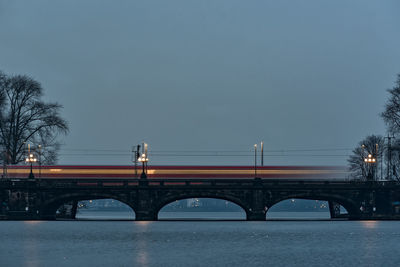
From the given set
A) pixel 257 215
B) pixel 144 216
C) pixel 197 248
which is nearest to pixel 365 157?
pixel 257 215

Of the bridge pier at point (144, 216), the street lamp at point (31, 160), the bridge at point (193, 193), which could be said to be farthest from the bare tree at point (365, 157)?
the street lamp at point (31, 160)

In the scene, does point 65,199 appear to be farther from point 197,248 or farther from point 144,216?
point 197,248

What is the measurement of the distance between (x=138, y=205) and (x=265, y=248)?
37.5 meters

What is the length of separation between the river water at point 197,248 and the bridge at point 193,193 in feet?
45.3

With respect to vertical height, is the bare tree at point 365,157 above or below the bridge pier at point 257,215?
above

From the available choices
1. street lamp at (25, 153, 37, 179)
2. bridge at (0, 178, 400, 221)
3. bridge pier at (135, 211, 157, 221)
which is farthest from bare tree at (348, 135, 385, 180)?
street lamp at (25, 153, 37, 179)

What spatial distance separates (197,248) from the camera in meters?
62.3

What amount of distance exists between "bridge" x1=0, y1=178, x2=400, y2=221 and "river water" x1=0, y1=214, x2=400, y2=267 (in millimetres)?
13807

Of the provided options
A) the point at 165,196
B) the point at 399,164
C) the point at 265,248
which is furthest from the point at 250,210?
the point at 265,248

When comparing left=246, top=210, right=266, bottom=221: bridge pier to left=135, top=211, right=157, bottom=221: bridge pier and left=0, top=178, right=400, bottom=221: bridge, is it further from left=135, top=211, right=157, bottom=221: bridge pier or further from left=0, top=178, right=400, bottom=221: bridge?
left=135, top=211, right=157, bottom=221: bridge pier

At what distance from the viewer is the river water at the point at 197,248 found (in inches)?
2064

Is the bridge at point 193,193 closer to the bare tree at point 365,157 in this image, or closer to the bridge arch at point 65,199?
the bridge arch at point 65,199

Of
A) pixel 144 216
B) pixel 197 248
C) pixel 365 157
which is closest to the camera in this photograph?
pixel 197 248

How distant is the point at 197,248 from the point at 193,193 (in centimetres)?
3575
